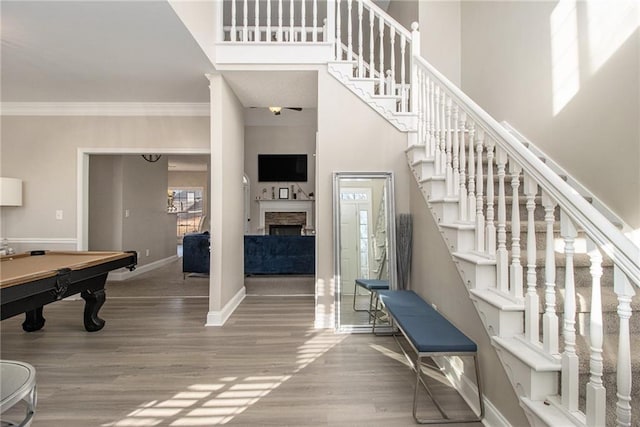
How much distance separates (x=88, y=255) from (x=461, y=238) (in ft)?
11.7

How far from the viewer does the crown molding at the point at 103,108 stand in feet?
13.9

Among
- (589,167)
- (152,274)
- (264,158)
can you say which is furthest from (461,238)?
(264,158)

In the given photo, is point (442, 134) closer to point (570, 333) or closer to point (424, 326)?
point (424, 326)

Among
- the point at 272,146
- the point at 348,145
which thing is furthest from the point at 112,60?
the point at 272,146

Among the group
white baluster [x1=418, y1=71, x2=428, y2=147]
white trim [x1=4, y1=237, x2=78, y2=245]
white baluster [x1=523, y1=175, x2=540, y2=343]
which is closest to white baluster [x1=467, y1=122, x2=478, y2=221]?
white baluster [x1=523, y1=175, x2=540, y2=343]

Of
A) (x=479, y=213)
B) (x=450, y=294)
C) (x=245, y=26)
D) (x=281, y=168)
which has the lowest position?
(x=450, y=294)

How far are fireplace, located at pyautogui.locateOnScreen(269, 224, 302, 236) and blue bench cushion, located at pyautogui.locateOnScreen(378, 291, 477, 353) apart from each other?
201 inches

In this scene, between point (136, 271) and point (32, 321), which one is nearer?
point (32, 321)

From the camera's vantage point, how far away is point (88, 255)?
3203 millimetres

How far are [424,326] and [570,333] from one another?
896 millimetres

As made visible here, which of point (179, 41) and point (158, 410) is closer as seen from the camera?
point (158, 410)

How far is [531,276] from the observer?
1.48 meters

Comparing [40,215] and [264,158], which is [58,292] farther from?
[264,158]

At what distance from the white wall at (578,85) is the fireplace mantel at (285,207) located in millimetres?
4930
